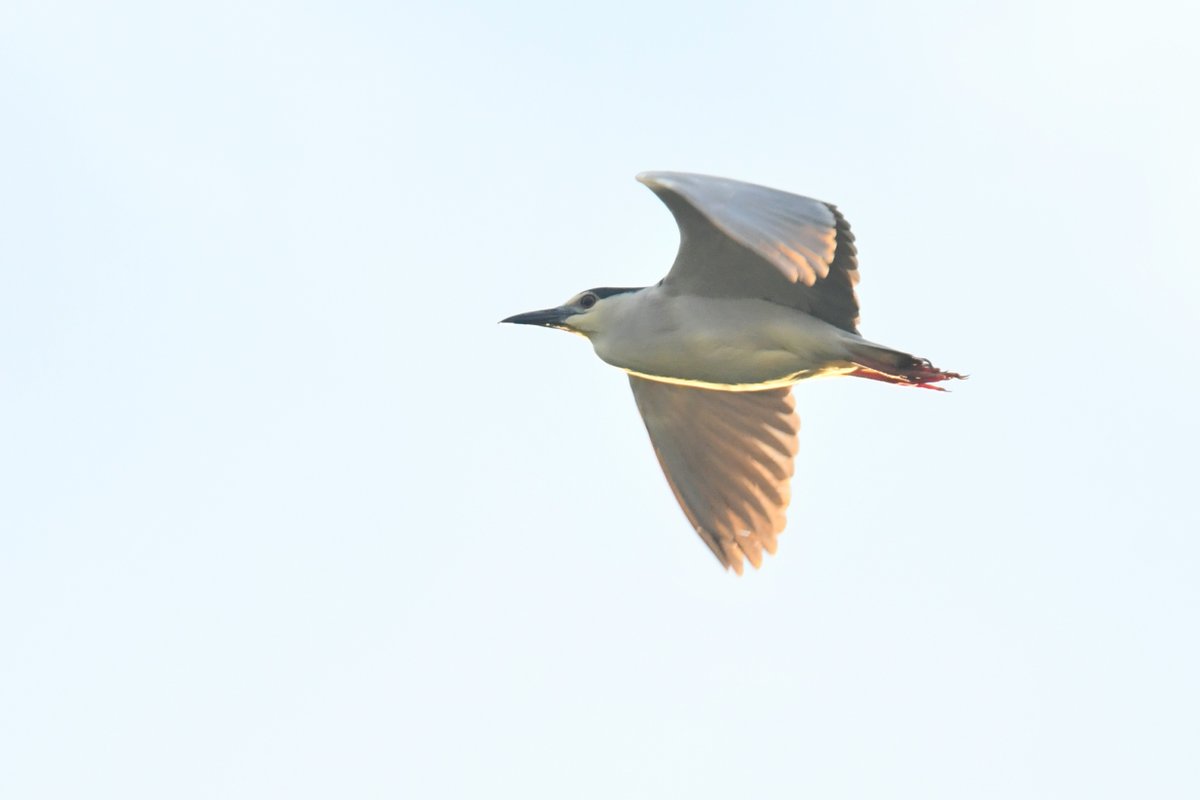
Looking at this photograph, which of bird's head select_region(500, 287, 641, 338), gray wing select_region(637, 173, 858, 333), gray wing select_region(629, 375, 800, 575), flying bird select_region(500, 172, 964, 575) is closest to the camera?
gray wing select_region(637, 173, 858, 333)

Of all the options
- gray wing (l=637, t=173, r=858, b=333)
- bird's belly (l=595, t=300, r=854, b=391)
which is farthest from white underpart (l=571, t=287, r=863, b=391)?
gray wing (l=637, t=173, r=858, b=333)

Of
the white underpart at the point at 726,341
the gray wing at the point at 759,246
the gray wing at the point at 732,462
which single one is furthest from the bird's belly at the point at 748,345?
the gray wing at the point at 732,462

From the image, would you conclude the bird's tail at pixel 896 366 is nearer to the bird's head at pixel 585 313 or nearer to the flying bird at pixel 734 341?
the flying bird at pixel 734 341

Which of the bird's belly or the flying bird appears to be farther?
the bird's belly

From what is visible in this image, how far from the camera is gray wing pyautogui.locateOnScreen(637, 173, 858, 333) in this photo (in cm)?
918

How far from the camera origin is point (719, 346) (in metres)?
11.1

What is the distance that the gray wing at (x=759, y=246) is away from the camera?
9.18 metres

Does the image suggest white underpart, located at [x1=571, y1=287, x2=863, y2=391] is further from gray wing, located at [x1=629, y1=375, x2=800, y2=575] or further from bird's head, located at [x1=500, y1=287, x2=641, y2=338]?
gray wing, located at [x1=629, y1=375, x2=800, y2=575]

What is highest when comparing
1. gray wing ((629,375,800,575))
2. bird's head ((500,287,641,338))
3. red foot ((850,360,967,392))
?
bird's head ((500,287,641,338))

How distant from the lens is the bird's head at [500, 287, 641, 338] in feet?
38.1

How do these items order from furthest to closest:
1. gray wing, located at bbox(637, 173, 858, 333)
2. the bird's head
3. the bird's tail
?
1. the bird's head
2. the bird's tail
3. gray wing, located at bbox(637, 173, 858, 333)

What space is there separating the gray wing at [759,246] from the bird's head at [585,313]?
55cm

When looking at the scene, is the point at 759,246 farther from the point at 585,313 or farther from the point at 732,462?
the point at 732,462

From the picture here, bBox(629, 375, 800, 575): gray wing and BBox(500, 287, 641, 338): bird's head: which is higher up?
BBox(500, 287, 641, 338): bird's head
